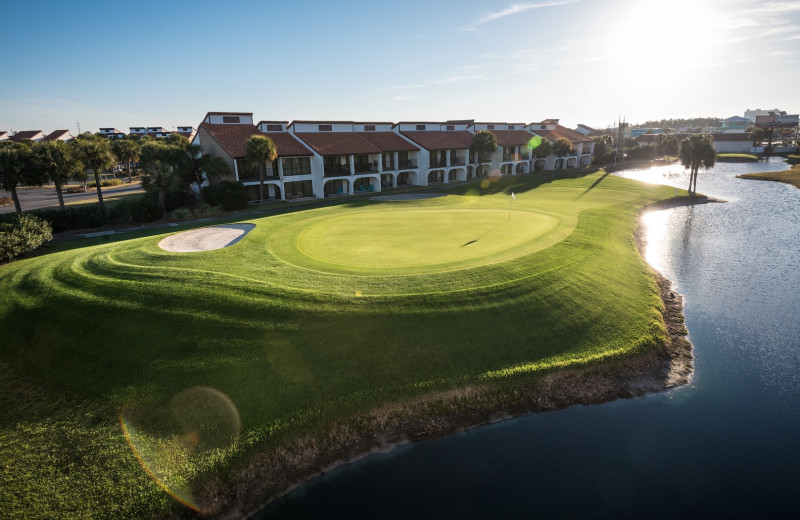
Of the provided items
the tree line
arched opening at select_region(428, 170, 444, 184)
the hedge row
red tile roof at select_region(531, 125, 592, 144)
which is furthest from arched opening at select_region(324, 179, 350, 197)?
red tile roof at select_region(531, 125, 592, 144)

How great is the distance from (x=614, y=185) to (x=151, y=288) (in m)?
57.0

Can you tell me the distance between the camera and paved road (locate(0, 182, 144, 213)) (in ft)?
155

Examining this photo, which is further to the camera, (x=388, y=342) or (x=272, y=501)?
(x=388, y=342)

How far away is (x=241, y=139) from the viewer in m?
46.1

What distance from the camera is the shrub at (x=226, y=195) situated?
134 feet

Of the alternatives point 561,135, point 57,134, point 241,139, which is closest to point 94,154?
point 241,139

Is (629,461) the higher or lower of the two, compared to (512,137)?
lower

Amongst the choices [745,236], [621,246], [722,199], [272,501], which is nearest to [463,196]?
[621,246]

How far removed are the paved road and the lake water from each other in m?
50.6

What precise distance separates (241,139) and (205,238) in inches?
904

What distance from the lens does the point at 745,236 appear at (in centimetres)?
3381

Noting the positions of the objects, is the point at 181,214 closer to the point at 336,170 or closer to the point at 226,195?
the point at 226,195

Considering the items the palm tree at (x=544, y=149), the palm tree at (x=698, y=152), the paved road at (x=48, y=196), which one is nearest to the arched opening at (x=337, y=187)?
the paved road at (x=48, y=196)

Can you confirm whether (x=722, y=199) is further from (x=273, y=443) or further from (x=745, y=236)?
(x=273, y=443)
